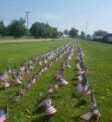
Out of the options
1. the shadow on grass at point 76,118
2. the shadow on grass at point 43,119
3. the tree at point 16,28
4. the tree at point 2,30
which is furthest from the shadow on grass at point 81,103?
the tree at point 16,28

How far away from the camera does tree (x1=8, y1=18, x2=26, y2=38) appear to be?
10862cm

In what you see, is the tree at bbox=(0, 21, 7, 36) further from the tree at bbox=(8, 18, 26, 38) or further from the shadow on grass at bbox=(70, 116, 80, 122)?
the shadow on grass at bbox=(70, 116, 80, 122)

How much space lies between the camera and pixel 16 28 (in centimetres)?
10781

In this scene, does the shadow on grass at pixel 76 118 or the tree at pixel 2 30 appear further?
the tree at pixel 2 30

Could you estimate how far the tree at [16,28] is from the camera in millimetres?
108625

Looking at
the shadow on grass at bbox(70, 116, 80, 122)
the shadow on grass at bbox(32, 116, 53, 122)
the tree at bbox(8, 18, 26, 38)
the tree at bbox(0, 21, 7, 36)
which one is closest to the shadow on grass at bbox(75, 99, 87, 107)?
the shadow on grass at bbox(70, 116, 80, 122)

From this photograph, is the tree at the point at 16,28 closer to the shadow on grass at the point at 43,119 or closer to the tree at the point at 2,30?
the tree at the point at 2,30

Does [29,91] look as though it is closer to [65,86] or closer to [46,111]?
[65,86]

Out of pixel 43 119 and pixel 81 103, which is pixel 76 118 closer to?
pixel 43 119

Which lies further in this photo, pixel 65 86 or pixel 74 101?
pixel 65 86

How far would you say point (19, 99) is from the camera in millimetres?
8484

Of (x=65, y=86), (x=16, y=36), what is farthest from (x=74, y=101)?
(x=16, y=36)

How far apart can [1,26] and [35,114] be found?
98.9 m

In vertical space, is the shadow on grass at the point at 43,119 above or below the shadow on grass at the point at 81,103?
below
